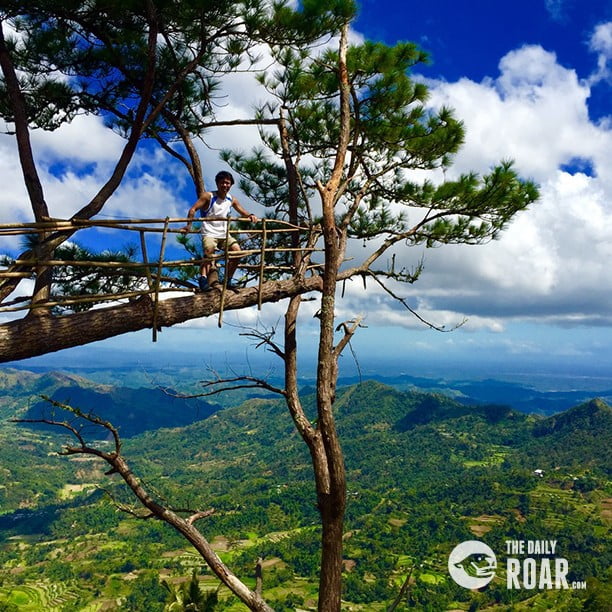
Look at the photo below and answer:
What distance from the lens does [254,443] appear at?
346ft

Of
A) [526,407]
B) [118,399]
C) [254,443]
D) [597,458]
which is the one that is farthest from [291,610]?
[526,407]

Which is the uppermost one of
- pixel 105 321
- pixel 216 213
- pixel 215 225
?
pixel 216 213

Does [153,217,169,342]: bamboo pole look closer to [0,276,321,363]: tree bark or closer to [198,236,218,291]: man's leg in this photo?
[0,276,321,363]: tree bark

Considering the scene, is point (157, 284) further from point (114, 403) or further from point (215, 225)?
point (114, 403)

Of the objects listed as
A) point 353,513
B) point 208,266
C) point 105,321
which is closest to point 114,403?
point 353,513

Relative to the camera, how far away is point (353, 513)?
196ft

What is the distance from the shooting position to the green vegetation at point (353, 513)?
39812 millimetres

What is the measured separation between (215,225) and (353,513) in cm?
6286

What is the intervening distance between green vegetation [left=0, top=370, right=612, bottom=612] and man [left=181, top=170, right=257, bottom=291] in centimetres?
865

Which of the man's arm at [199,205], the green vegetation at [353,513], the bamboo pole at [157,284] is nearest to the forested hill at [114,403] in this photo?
the green vegetation at [353,513]

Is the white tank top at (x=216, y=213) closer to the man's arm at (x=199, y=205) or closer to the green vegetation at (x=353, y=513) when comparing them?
the man's arm at (x=199, y=205)

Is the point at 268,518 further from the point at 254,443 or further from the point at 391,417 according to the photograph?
the point at 391,417

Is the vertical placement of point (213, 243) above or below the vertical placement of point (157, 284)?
above

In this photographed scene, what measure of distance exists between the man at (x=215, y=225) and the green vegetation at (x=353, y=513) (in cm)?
865
